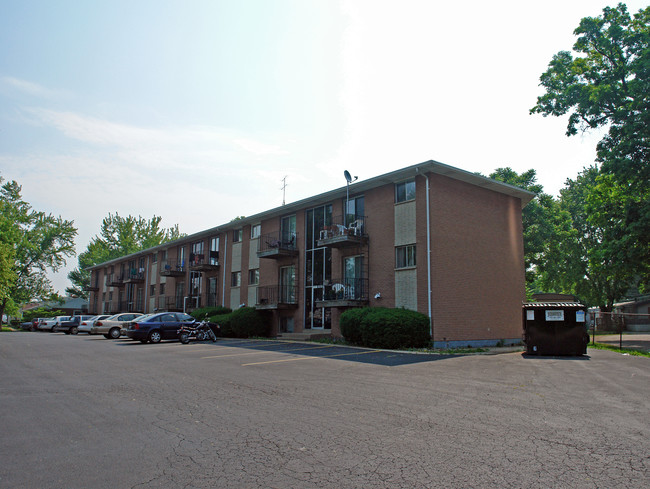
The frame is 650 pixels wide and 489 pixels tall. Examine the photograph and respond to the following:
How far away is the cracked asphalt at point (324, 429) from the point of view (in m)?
4.57

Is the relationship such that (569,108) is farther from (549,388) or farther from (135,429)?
(135,429)

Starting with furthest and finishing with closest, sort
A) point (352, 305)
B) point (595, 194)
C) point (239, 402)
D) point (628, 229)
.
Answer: point (595, 194) → point (628, 229) → point (352, 305) → point (239, 402)

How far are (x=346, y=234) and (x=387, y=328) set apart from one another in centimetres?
565

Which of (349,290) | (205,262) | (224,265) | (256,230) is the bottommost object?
A: (349,290)

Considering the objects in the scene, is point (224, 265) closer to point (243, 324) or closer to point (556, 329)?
point (243, 324)

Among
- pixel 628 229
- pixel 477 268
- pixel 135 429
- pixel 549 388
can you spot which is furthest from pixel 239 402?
pixel 628 229

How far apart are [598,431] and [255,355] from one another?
11.4 m

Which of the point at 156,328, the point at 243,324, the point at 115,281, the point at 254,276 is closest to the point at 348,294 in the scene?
the point at 243,324

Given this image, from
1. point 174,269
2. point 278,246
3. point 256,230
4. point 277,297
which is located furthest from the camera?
point 174,269

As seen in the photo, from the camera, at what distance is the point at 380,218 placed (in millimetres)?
22828

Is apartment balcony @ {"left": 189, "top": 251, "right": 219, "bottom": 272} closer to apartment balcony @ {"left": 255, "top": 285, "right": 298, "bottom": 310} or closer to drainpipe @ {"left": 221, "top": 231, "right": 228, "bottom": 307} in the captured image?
drainpipe @ {"left": 221, "top": 231, "right": 228, "bottom": 307}

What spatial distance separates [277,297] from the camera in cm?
2812

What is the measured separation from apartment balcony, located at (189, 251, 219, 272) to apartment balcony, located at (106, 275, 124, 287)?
1895cm

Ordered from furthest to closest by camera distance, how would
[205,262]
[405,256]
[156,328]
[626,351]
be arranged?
[205,262] < [156,328] < [405,256] < [626,351]
